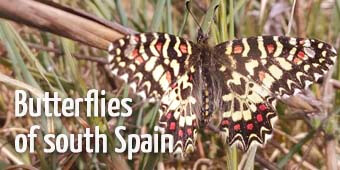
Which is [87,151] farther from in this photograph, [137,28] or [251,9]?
[251,9]

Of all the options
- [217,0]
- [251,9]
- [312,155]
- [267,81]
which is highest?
[251,9]

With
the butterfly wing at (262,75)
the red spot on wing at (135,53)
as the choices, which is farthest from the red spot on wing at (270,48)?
the red spot on wing at (135,53)

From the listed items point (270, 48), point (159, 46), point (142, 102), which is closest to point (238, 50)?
point (270, 48)

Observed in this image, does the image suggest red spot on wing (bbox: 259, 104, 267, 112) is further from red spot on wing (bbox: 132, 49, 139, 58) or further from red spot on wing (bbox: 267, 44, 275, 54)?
red spot on wing (bbox: 132, 49, 139, 58)

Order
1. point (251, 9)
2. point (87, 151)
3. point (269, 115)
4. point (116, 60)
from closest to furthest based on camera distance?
point (116, 60), point (269, 115), point (87, 151), point (251, 9)

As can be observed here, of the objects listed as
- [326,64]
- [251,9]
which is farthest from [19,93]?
[251,9]

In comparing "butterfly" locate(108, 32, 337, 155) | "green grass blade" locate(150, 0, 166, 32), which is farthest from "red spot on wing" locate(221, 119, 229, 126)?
"green grass blade" locate(150, 0, 166, 32)
